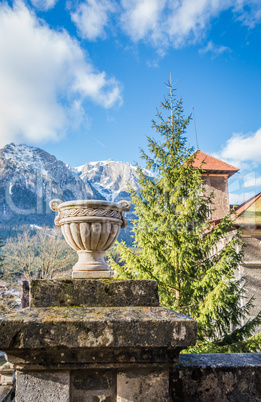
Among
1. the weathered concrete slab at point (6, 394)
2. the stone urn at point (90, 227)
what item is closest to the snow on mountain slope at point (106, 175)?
the weathered concrete slab at point (6, 394)

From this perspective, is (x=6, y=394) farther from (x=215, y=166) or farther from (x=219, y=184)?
(x=215, y=166)

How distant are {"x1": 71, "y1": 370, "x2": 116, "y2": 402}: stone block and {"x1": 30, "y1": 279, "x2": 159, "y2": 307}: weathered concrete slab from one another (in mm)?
360

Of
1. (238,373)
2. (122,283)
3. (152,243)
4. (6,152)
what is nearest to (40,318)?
(122,283)

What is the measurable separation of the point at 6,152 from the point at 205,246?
13546 cm

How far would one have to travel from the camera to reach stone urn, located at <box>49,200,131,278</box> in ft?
7.98

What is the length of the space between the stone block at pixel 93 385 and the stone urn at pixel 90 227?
0.90 meters

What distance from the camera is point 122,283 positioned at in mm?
1738

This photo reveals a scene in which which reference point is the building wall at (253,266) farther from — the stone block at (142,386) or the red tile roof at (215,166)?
the stone block at (142,386)

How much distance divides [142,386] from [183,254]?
6.86 m

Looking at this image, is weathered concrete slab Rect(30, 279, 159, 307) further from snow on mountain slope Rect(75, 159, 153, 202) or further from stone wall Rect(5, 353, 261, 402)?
snow on mountain slope Rect(75, 159, 153, 202)

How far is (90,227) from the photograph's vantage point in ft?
8.02

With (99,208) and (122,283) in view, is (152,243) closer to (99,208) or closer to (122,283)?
(99,208)

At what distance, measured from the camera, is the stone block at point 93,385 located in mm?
1520

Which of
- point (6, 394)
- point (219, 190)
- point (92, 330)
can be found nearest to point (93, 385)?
point (92, 330)
